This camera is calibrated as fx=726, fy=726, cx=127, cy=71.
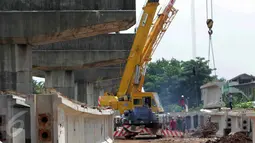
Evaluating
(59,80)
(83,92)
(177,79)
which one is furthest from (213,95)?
(177,79)

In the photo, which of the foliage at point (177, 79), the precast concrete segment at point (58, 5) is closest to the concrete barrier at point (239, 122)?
the precast concrete segment at point (58, 5)

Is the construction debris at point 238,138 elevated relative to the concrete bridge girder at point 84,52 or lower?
lower

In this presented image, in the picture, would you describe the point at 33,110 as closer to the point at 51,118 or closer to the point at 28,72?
the point at 51,118

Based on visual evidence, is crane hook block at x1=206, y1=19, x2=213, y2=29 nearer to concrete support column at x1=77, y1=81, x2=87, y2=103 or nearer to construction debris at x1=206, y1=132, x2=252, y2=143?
construction debris at x1=206, y1=132, x2=252, y2=143

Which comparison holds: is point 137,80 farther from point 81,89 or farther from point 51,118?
point 51,118

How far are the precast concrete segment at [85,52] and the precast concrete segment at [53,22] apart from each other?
41.6 ft

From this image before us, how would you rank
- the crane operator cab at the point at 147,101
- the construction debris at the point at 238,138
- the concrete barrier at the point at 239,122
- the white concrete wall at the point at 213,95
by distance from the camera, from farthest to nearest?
the crane operator cab at the point at 147,101 → the white concrete wall at the point at 213,95 → the concrete barrier at the point at 239,122 → the construction debris at the point at 238,138

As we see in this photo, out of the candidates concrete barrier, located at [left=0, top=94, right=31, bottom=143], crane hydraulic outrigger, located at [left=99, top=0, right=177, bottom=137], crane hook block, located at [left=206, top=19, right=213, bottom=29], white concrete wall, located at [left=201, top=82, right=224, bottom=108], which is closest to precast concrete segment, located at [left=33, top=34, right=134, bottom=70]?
crane hydraulic outrigger, located at [left=99, top=0, right=177, bottom=137]

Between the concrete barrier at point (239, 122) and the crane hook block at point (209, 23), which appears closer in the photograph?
the concrete barrier at point (239, 122)

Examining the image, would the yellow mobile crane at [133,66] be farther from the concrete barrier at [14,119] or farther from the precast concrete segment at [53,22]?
the concrete barrier at [14,119]

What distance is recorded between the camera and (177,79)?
12462cm

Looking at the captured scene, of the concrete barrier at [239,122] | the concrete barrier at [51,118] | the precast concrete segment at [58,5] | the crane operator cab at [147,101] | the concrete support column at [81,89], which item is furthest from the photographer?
the concrete support column at [81,89]

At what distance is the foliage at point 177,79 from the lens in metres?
117

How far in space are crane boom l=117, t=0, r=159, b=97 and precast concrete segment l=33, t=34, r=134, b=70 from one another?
2.15m
